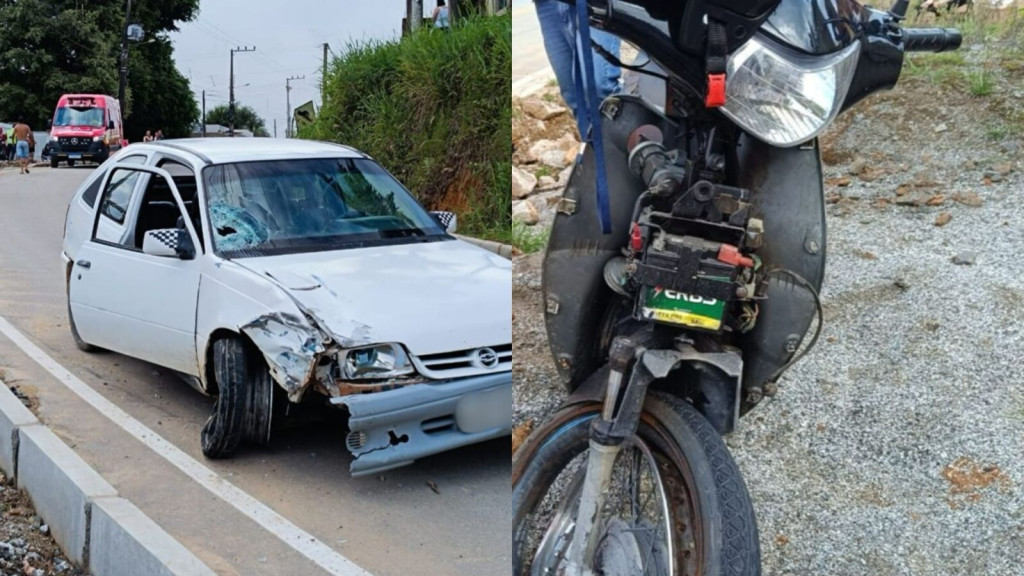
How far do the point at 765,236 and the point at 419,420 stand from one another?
1.44 metres

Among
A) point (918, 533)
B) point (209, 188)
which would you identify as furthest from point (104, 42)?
point (918, 533)

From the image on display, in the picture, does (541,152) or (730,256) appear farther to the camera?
(541,152)

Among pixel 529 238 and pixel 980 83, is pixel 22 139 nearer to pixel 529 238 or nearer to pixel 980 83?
pixel 529 238

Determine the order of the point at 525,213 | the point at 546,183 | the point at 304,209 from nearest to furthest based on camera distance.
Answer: the point at 546,183 → the point at 525,213 → the point at 304,209

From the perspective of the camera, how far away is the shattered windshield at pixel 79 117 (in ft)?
13.8

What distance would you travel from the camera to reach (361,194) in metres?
3.90

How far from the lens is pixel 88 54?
3.91 m

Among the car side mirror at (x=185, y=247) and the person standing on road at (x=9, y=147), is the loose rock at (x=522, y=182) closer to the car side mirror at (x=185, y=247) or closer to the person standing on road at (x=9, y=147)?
the car side mirror at (x=185, y=247)

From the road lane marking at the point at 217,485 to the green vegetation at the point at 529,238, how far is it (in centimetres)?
112

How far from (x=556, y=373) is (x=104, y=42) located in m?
2.60

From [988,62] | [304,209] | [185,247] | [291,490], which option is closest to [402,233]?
[304,209]

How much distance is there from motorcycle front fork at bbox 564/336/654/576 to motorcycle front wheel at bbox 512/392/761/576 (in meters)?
0.03

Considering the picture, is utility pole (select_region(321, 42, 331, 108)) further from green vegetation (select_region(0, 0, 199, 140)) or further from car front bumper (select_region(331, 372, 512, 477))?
car front bumper (select_region(331, 372, 512, 477))

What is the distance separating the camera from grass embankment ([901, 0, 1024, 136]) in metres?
1.89
